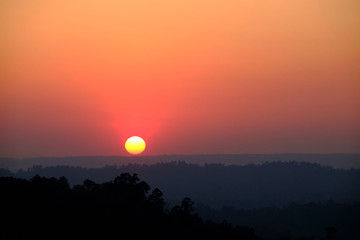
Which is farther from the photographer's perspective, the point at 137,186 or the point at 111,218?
the point at 137,186

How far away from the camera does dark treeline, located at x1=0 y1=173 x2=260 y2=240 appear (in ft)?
213

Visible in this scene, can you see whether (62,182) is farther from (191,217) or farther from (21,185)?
(191,217)

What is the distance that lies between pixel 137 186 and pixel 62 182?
11.5 metres

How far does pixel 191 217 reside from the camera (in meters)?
89.8

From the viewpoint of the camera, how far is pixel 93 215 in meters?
73.1

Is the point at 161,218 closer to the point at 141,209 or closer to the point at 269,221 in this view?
the point at 141,209

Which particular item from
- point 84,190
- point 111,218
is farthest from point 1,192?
point 84,190

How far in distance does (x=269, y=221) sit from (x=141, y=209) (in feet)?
392

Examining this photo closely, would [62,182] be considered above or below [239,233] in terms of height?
above

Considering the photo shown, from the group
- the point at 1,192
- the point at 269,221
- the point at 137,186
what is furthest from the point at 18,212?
the point at 269,221

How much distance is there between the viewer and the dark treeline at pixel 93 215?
64875 millimetres

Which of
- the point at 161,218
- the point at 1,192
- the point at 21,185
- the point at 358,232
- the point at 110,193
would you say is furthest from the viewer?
the point at 358,232

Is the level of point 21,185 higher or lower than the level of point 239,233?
higher

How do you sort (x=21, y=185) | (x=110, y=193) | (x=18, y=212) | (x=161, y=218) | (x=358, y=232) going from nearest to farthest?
(x=18, y=212) → (x=21, y=185) → (x=161, y=218) → (x=110, y=193) → (x=358, y=232)
